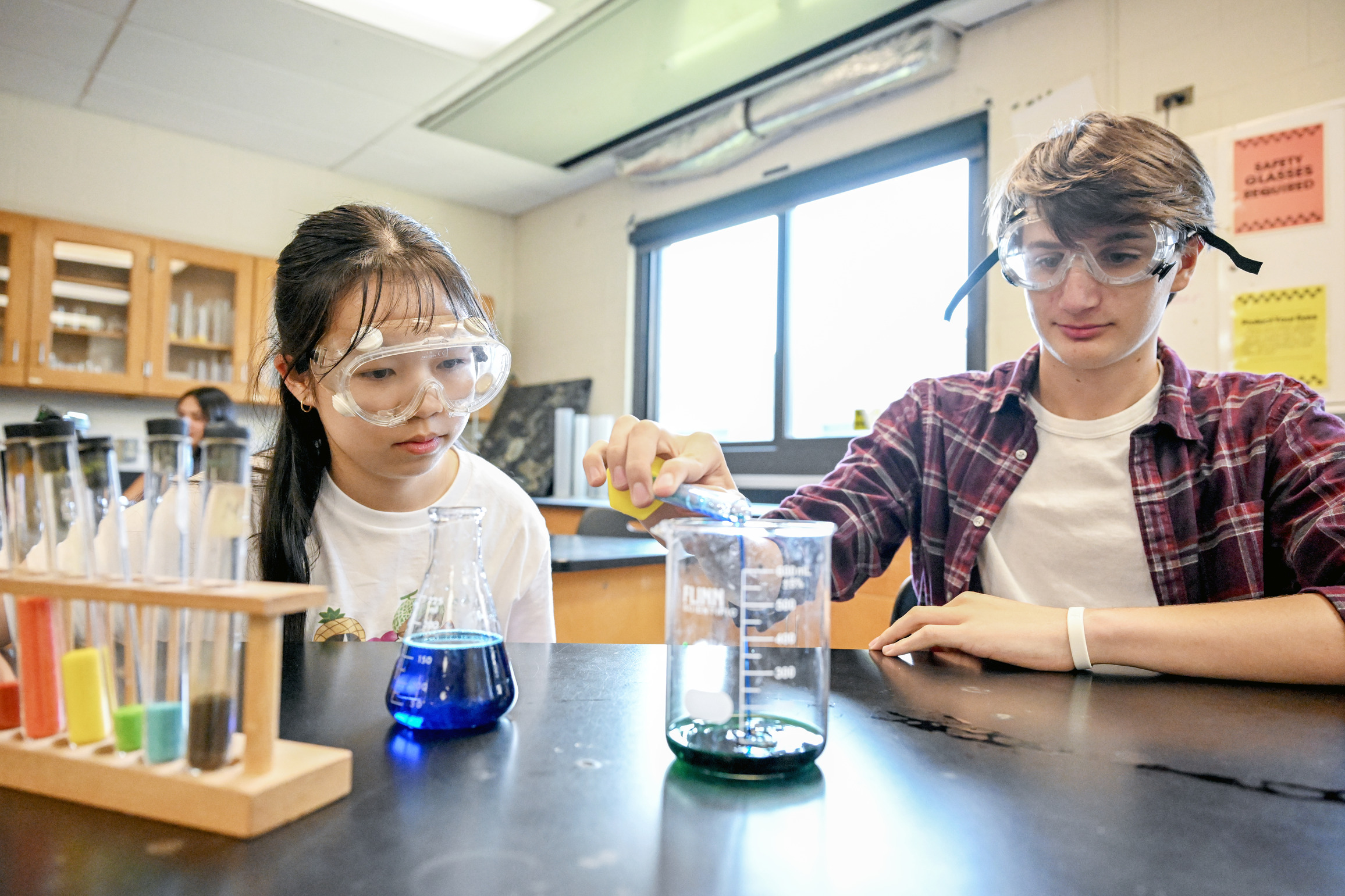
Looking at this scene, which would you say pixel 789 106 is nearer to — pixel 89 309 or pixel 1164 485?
pixel 1164 485

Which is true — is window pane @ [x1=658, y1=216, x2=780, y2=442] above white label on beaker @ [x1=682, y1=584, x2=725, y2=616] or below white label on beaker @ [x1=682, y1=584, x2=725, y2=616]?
above

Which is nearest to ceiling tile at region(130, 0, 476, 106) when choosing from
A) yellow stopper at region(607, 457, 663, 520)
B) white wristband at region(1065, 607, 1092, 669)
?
yellow stopper at region(607, 457, 663, 520)

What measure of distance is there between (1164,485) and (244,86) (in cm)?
401

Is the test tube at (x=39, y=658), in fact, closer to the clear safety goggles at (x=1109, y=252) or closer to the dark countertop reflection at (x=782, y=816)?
the dark countertop reflection at (x=782, y=816)

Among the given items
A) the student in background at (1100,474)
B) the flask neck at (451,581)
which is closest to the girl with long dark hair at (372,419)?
the student in background at (1100,474)

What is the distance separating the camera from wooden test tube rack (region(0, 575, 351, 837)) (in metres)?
0.44

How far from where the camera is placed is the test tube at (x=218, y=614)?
475mm

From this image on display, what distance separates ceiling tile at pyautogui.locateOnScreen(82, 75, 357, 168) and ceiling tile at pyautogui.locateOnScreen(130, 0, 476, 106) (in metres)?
0.69

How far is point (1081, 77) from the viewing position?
2.70 metres

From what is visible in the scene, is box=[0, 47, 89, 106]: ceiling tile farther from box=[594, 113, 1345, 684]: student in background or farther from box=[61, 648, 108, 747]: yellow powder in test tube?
box=[61, 648, 108, 747]: yellow powder in test tube

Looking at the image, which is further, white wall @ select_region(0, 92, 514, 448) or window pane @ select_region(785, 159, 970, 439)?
white wall @ select_region(0, 92, 514, 448)

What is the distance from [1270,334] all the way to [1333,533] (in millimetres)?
1578

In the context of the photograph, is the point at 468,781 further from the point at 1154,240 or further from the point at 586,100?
the point at 586,100

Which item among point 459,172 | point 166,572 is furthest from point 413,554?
point 459,172
